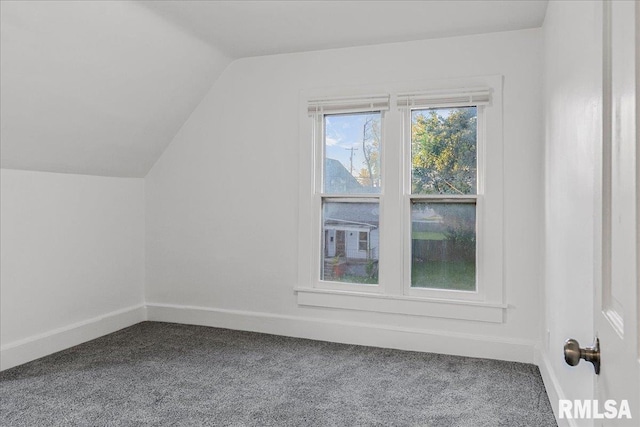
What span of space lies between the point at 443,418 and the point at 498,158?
192cm

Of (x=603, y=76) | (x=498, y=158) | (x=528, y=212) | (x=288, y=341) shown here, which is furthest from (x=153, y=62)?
(x=603, y=76)

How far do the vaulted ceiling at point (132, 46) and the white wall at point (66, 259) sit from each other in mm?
204

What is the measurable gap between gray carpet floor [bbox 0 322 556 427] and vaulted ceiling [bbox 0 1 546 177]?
1.53m

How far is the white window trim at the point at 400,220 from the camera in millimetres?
3541

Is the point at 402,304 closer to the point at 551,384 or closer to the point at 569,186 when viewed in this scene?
the point at 551,384

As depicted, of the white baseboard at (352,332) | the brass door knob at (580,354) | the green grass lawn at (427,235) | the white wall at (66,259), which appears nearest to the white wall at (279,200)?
the white baseboard at (352,332)

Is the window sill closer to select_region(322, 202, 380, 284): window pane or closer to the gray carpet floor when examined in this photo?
select_region(322, 202, 380, 284): window pane

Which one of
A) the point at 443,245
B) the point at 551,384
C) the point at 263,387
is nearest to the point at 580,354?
the point at 551,384

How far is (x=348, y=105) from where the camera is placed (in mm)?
3898

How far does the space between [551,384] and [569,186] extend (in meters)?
1.23

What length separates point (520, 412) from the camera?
2.64 m

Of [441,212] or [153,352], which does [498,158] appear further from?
[153,352]

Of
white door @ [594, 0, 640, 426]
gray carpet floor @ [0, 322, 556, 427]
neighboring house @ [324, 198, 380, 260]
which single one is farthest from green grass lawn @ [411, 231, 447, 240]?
white door @ [594, 0, 640, 426]

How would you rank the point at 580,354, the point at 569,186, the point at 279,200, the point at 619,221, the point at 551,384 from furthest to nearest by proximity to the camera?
1. the point at 279,200
2. the point at 551,384
3. the point at 569,186
4. the point at 580,354
5. the point at 619,221
